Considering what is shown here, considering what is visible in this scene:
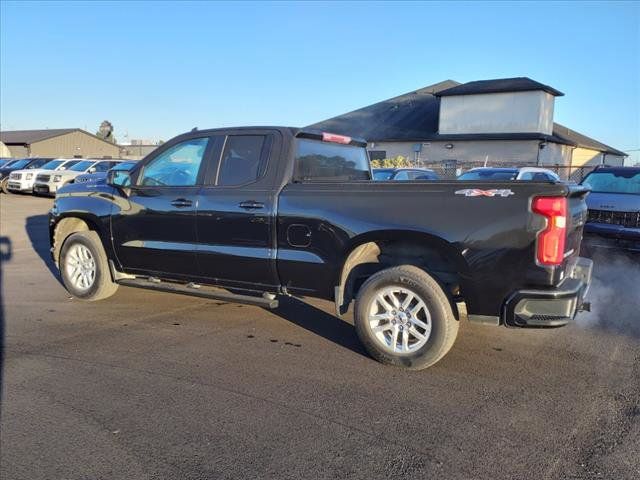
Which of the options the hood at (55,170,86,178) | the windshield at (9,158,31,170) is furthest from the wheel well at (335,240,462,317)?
the windshield at (9,158,31,170)

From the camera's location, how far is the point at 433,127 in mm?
40156

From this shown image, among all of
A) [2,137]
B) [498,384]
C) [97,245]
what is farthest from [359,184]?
[2,137]

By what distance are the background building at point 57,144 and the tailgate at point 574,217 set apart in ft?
200

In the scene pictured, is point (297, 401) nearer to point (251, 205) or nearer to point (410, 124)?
A: point (251, 205)

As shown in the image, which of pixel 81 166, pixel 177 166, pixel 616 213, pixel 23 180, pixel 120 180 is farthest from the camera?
pixel 81 166

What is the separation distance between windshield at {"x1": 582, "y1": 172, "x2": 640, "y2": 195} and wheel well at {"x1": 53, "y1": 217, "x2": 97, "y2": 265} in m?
8.33

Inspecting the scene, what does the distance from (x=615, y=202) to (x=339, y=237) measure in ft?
20.8

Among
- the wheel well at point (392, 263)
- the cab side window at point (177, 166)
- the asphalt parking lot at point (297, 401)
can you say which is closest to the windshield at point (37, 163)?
the asphalt parking lot at point (297, 401)

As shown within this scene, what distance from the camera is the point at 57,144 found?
2542 inches

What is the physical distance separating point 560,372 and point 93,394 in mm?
3717

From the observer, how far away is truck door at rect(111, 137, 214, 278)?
218 inches

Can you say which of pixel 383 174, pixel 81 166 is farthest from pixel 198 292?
pixel 81 166

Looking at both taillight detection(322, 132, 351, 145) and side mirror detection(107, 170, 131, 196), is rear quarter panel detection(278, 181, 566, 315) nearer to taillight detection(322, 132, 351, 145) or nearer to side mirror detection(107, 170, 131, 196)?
taillight detection(322, 132, 351, 145)

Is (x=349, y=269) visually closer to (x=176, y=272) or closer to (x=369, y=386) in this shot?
(x=369, y=386)
